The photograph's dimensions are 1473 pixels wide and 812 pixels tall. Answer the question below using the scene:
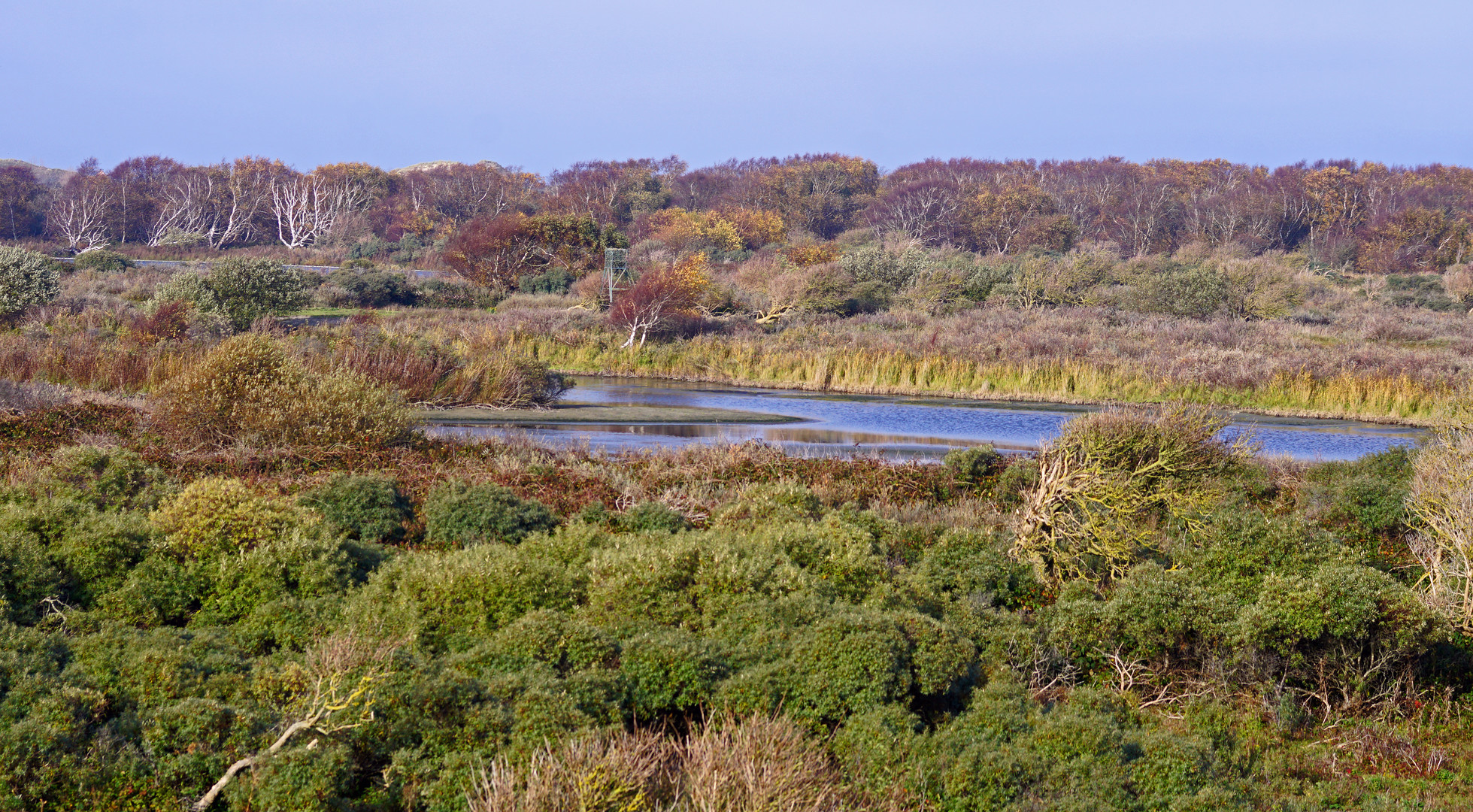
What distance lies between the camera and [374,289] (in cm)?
4088

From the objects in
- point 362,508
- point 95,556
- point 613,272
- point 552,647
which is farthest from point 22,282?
point 552,647

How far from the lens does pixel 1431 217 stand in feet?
225

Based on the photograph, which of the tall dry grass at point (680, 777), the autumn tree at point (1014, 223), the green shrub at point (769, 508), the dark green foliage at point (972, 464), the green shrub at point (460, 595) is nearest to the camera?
the tall dry grass at point (680, 777)

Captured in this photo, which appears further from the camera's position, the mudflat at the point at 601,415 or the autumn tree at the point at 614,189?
the autumn tree at the point at 614,189

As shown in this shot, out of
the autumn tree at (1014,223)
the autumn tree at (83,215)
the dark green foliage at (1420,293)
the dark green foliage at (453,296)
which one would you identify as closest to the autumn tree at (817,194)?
the autumn tree at (1014,223)

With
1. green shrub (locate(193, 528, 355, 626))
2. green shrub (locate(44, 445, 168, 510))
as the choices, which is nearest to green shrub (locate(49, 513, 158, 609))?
green shrub (locate(193, 528, 355, 626))

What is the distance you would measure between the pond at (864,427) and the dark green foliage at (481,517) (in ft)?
18.2

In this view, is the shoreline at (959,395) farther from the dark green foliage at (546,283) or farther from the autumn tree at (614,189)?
the autumn tree at (614,189)

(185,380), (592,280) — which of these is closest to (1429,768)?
(185,380)

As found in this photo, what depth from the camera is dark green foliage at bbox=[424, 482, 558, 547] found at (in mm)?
10078

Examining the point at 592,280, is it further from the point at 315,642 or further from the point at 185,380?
the point at 315,642

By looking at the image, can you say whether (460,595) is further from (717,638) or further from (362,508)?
(362,508)

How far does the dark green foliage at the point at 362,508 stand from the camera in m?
10.4

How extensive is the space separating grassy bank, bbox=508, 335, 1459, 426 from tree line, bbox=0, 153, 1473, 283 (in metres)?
31.1
